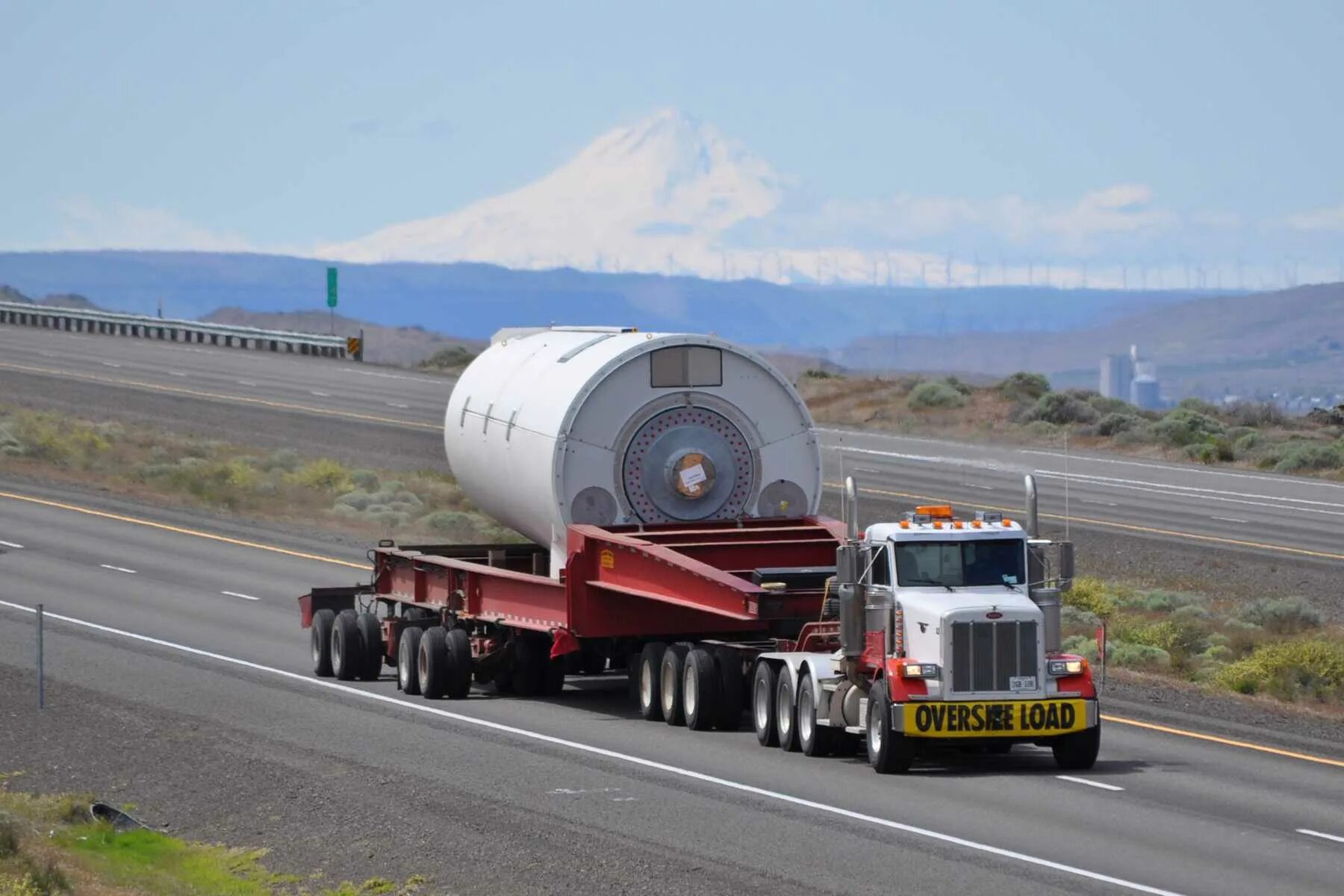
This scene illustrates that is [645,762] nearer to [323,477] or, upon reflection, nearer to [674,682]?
[674,682]

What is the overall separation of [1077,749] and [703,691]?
4.30 metres

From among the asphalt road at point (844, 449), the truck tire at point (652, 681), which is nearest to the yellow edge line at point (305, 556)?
the truck tire at point (652, 681)

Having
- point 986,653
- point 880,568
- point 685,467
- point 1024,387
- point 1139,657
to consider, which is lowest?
point 1139,657

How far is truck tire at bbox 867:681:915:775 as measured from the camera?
62.3ft

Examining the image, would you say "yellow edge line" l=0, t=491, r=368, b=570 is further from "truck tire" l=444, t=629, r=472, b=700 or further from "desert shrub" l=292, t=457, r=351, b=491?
"truck tire" l=444, t=629, r=472, b=700

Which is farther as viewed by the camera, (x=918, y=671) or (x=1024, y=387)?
(x=1024, y=387)

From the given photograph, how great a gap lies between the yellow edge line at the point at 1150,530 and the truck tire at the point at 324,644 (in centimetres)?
2097

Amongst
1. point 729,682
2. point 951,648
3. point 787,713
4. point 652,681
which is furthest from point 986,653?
point 652,681

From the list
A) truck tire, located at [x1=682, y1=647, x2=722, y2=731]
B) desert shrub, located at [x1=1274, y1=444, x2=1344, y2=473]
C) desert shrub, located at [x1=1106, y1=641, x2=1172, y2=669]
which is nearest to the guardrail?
desert shrub, located at [x1=1274, y1=444, x2=1344, y2=473]

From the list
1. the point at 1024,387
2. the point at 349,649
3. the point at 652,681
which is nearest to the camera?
the point at 652,681

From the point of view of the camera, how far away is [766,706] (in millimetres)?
21234

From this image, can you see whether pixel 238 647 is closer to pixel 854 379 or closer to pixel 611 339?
pixel 611 339

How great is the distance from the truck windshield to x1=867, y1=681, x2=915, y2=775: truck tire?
1.08 m

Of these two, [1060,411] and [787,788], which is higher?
[1060,411]
